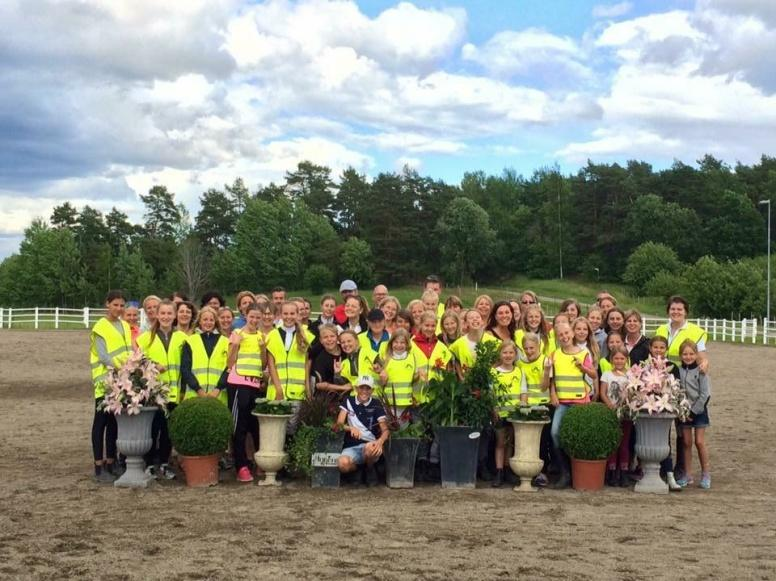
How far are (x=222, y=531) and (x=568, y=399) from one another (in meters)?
3.59

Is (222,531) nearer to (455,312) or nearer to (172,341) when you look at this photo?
(172,341)

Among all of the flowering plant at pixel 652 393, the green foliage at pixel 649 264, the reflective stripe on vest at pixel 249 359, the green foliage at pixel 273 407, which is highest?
the green foliage at pixel 649 264

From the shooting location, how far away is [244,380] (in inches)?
335

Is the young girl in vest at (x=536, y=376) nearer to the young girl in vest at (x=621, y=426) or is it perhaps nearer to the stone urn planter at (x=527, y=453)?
the stone urn planter at (x=527, y=453)

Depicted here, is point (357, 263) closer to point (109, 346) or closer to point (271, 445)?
point (109, 346)

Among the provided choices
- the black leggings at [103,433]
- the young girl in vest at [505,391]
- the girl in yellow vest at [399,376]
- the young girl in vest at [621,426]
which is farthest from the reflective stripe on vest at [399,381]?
the black leggings at [103,433]

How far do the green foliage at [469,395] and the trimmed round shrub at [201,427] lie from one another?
76.0 inches

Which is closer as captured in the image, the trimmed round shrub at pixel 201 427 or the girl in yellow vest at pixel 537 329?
the trimmed round shrub at pixel 201 427

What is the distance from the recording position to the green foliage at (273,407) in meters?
8.12

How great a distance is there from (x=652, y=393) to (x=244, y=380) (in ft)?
12.6

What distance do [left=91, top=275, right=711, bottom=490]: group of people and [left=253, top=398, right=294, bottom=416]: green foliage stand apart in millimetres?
181

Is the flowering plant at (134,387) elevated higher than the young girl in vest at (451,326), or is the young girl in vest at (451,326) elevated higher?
the young girl in vest at (451,326)

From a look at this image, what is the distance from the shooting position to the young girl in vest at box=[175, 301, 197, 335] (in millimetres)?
8633

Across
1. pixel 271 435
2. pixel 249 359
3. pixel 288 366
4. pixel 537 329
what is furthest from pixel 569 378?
pixel 249 359
